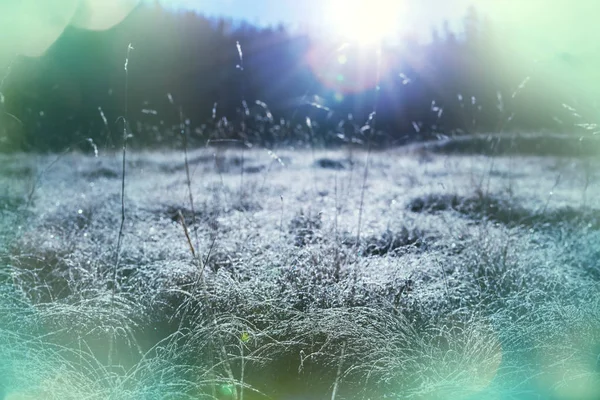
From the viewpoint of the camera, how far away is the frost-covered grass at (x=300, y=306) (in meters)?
1.90

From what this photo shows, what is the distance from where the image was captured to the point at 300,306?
227 centimetres

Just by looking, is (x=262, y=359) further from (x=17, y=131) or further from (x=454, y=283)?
(x=17, y=131)

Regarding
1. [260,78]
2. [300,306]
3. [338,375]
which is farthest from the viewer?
[260,78]

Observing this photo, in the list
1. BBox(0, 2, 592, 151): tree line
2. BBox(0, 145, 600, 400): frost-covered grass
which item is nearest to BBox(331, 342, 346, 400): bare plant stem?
BBox(0, 145, 600, 400): frost-covered grass

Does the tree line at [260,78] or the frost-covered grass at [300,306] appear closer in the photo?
the frost-covered grass at [300,306]

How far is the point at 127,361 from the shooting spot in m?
1.98

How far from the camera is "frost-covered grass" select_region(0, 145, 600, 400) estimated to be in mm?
1896

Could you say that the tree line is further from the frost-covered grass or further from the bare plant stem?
the bare plant stem

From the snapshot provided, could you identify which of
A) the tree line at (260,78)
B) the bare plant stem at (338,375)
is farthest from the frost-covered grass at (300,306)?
the tree line at (260,78)

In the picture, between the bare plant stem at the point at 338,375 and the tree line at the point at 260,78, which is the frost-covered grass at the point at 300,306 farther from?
the tree line at the point at 260,78

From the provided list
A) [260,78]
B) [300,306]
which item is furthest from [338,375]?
[260,78]

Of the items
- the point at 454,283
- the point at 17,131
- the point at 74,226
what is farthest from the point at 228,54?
the point at 454,283

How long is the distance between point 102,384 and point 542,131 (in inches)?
314

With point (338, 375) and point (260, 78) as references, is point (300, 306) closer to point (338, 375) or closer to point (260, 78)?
point (338, 375)
